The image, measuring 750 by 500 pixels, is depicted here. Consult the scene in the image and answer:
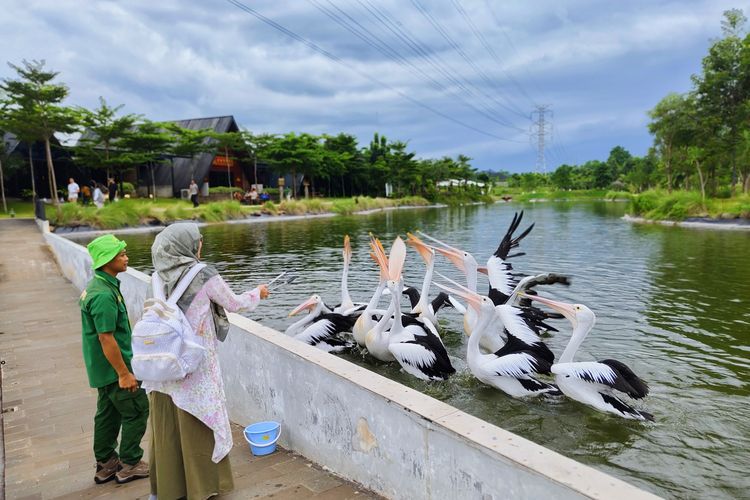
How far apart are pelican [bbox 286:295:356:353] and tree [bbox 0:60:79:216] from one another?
21.8 meters

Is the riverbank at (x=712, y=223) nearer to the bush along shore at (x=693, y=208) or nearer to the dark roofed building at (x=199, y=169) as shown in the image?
the bush along shore at (x=693, y=208)

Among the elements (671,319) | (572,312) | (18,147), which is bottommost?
(671,319)

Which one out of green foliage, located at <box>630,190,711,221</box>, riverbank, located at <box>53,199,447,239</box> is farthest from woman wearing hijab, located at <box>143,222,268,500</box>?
green foliage, located at <box>630,190,711,221</box>

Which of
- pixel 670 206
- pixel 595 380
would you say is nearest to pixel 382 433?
pixel 595 380

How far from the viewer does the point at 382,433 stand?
2.84 meters

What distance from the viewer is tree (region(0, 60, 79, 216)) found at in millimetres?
24016

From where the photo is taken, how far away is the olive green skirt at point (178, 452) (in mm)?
2807

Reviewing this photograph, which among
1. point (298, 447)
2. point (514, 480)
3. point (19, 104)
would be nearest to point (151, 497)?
point (298, 447)

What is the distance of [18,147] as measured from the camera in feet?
99.9

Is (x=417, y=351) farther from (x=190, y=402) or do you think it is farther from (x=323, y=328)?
(x=190, y=402)

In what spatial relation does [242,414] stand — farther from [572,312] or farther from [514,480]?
[572,312]

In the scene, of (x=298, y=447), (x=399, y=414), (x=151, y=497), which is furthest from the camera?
(x=298, y=447)

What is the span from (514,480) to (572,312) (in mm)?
3287

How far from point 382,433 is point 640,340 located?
5.80m
